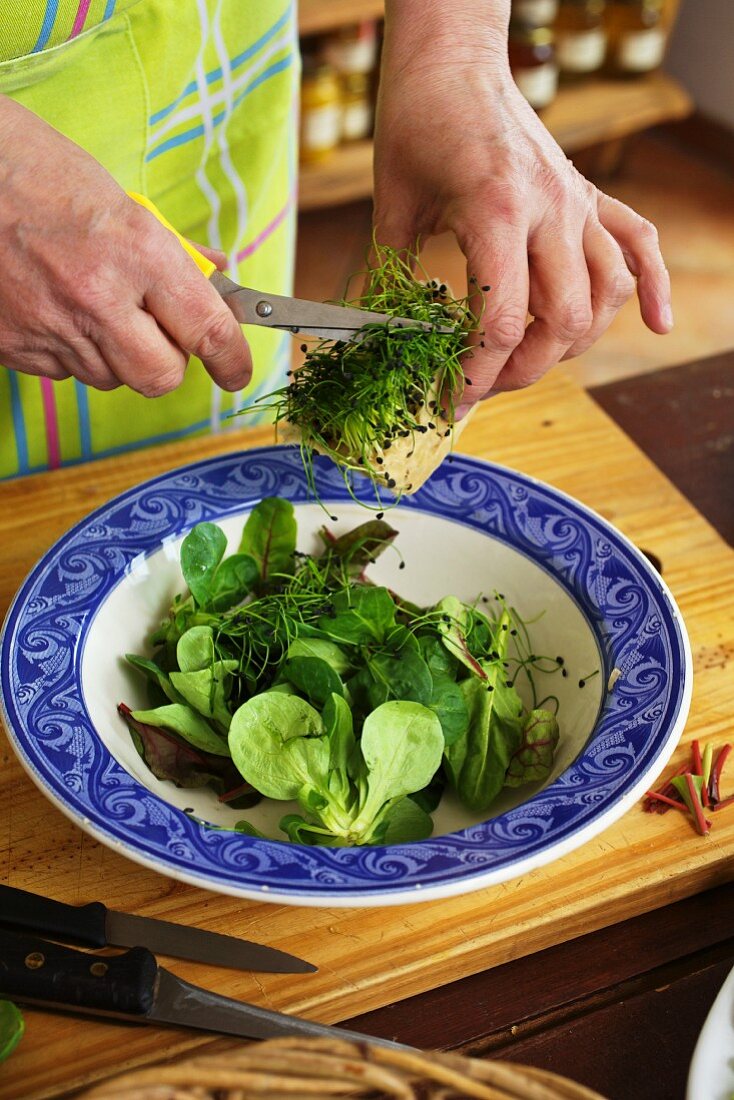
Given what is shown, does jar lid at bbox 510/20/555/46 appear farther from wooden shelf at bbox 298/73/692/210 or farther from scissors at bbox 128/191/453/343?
scissors at bbox 128/191/453/343

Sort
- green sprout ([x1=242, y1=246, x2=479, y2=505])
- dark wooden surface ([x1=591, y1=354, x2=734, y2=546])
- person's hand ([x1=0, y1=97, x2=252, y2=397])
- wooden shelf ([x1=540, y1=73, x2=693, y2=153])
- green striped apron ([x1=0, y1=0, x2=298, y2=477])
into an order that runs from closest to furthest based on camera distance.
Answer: person's hand ([x1=0, y1=97, x2=252, y2=397]) → green sprout ([x1=242, y1=246, x2=479, y2=505]) → green striped apron ([x1=0, y1=0, x2=298, y2=477]) → dark wooden surface ([x1=591, y1=354, x2=734, y2=546]) → wooden shelf ([x1=540, y1=73, x2=693, y2=153])

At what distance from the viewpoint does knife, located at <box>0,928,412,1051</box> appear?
667 mm

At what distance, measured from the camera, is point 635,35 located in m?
3.11

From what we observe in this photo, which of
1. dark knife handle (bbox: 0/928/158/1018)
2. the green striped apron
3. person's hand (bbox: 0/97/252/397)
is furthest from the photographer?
the green striped apron

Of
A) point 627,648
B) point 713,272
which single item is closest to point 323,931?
point 627,648

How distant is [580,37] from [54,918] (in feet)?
9.57

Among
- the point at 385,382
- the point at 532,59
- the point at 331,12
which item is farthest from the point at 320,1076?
the point at 532,59

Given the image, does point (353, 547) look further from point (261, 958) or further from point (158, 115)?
point (158, 115)

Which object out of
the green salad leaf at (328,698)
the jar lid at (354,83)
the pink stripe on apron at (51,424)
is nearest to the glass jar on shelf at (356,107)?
the jar lid at (354,83)

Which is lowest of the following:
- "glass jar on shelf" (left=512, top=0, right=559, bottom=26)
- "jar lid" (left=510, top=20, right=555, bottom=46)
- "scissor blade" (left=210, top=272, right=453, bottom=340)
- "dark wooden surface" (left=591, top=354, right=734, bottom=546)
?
"jar lid" (left=510, top=20, right=555, bottom=46)

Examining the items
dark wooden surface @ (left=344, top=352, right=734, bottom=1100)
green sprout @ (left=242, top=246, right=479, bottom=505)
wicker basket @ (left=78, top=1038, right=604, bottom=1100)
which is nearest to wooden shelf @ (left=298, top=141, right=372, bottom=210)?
green sprout @ (left=242, top=246, right=479, bottom=505)

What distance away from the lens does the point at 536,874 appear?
0.80 metres

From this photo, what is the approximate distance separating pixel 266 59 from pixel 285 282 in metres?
0.27

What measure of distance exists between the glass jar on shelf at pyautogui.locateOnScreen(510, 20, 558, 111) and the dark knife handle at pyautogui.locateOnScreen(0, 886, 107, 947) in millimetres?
2584
